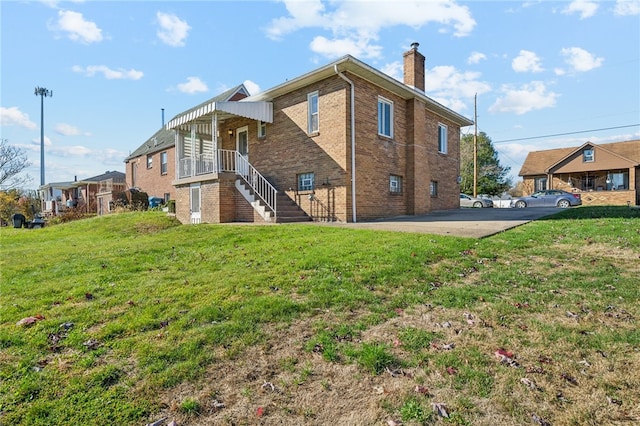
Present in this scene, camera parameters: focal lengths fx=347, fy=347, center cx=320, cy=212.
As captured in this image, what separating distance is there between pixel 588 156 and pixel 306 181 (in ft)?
106

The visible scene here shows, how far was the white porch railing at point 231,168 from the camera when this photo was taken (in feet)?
45.9

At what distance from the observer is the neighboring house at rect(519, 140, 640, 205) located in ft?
101

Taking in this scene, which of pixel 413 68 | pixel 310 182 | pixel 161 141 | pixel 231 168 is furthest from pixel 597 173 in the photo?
pixel 161 141

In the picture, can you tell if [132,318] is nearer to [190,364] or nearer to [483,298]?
[190,364]

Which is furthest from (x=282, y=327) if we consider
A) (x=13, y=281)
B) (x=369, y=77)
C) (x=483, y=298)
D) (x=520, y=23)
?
(x=520, y=23)

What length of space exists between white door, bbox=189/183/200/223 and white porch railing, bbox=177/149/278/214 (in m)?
0.58

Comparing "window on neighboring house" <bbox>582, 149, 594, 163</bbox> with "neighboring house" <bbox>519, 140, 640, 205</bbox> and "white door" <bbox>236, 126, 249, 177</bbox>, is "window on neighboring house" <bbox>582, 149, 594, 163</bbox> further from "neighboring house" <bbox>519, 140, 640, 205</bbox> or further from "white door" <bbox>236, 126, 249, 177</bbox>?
"white door" <bbox>236, 126, 249, 177</bbox>

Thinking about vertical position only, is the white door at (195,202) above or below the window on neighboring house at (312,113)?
below

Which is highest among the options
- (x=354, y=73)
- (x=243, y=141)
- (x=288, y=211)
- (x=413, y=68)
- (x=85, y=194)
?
(x=413, y=68)

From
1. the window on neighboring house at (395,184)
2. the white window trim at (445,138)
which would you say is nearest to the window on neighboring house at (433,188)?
the white window trim at (445,138)

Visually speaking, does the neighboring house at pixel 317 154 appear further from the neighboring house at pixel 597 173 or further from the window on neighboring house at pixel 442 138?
the neighboring house at pixel 597 173

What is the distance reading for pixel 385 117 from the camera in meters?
15.1

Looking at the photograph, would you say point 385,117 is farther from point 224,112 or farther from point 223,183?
point 223,183

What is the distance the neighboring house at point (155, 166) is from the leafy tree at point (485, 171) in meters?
32.9
